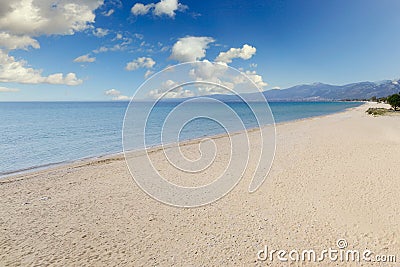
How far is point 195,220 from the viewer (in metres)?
6.88

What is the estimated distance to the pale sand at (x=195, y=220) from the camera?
5395 millimetres

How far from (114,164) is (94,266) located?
9.01 metres

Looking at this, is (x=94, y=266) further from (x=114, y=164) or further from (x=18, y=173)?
(x=18, y=173)

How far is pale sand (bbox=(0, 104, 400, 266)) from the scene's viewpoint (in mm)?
5395

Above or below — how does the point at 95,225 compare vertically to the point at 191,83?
below

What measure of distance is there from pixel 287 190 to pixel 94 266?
632 centimetres

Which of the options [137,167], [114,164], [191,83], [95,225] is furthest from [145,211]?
[114,164]

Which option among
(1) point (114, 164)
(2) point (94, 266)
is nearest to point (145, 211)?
(2) point (94, 266)

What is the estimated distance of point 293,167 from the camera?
11.7 meters

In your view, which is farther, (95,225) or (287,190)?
(287,190)

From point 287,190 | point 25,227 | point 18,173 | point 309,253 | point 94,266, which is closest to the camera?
point 94,266

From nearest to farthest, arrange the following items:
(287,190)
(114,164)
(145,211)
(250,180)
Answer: (145,211) → (287,190) → (250,180) → (114,164)

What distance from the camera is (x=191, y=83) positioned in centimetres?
533

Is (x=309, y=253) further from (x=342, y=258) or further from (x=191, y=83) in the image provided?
(x=191, y=83)
